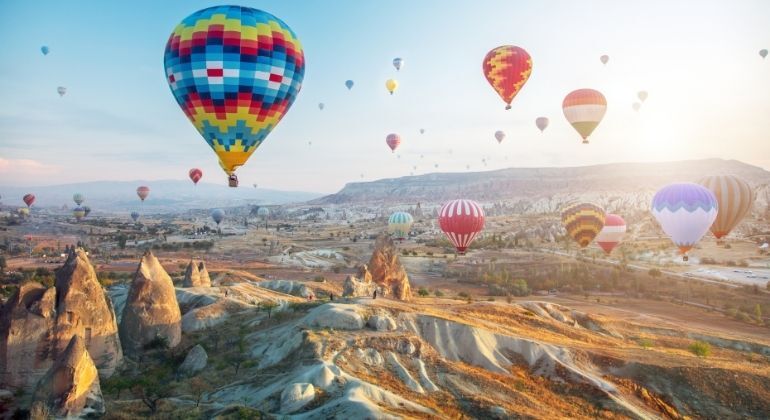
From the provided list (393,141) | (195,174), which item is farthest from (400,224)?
(195,174)

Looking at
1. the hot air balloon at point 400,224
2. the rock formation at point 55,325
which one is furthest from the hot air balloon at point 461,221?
the hot air balloon at point 400,224

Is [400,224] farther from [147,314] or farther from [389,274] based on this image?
[147,314]

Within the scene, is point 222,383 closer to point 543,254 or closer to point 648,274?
point 648,274

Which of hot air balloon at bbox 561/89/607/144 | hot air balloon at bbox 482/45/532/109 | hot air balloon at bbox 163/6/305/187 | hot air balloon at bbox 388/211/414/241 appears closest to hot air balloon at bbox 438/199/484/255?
hot air balloon at bbox 482/45/532/109

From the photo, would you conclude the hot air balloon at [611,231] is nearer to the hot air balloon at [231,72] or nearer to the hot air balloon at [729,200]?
the hot air balloon at [729,200]

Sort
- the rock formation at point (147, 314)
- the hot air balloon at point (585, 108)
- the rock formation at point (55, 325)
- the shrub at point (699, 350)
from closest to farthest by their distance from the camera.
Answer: the rock formation at point (55, 325)
the rock formation at point (147, 314)
the shrub at point (699, 350)
the hot air balloon at point (585, 108)

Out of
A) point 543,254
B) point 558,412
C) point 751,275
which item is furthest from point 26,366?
point 543,254
